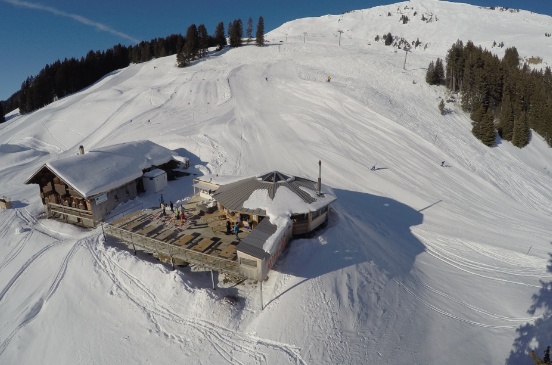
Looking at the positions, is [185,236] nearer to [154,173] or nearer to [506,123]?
[154,173]

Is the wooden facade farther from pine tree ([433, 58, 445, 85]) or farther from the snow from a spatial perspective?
pine tree ([433, 58, 445, 85])

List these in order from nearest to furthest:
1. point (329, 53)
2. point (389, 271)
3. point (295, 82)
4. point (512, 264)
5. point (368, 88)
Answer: point (389, 271), point (512, 264), point (368, 88), point (295, 82), point (329, 53)

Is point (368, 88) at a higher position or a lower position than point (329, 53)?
lower

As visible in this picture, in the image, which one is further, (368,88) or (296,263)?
(368,88)

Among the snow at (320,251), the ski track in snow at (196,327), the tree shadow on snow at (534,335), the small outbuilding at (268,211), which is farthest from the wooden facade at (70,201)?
the tree shadow on snow at (534,335)

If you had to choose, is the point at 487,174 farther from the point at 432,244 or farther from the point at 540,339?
the point at 540,339

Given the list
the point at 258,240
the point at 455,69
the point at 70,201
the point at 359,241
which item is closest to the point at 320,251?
the point at 359,241

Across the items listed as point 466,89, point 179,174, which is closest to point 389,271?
point 179,174
